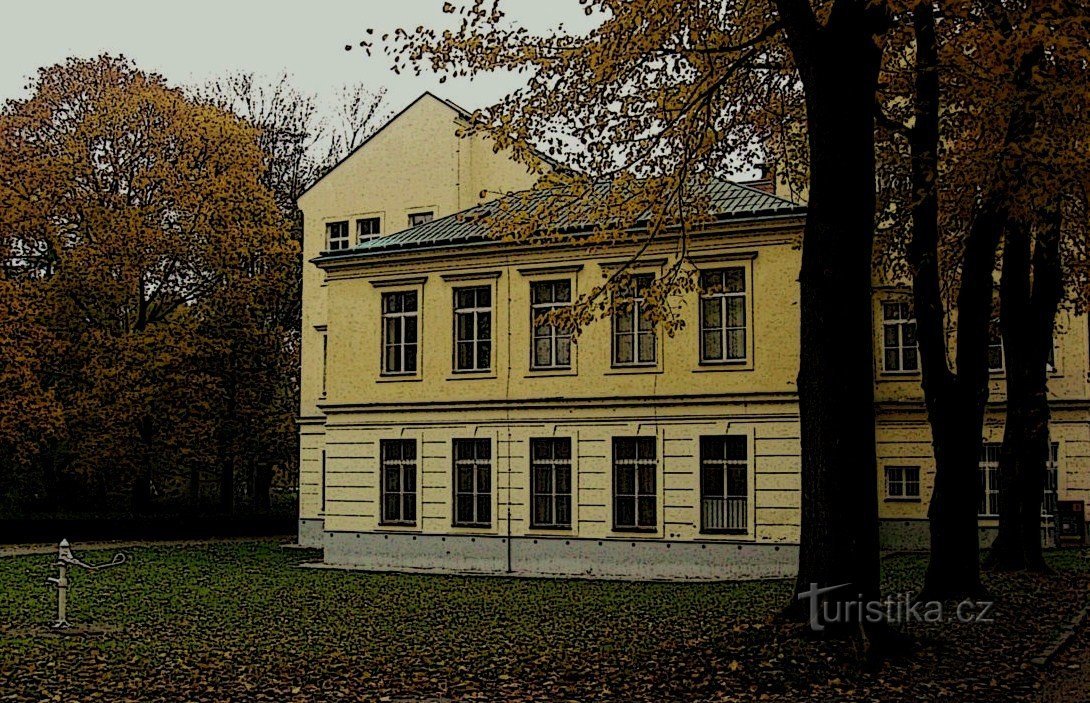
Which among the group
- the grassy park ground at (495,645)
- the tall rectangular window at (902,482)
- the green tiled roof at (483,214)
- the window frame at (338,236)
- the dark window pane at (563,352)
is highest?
the window frame at (338,236)

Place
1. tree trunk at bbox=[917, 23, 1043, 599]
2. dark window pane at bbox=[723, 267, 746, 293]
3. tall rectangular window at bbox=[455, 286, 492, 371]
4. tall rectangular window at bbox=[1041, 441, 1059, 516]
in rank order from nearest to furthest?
→ tree trunk at bbox=[917, 23, 1043, 599] < dark window pane at bbox=[723, 267, 746, 293] < tall rectangular window at bbox=[455, 286, 492, 371] < tall rectangular window at bbox=[1041, 441, 1059, 516]

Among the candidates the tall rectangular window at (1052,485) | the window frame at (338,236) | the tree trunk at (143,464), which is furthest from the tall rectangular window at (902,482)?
the tree trunk at (143,464)

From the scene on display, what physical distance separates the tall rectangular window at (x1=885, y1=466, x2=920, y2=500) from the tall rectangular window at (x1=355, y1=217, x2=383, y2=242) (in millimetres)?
16196

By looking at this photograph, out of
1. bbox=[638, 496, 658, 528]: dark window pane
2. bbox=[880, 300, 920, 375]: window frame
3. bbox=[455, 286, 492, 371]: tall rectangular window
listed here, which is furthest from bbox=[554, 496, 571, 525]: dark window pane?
bbox=[880, 300, 920, 375]: window frame

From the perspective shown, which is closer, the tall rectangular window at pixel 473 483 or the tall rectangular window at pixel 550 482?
the tall rectangular window at pixel 550 482

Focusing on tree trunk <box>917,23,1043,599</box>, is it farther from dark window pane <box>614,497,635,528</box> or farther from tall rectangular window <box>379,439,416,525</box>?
tall rectangular window <box>379,439,416,525</box>

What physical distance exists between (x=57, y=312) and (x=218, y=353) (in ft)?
18.1

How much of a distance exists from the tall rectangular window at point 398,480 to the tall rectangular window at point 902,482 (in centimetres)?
1145

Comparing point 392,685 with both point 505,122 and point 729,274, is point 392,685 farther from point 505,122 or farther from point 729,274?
point 729,274

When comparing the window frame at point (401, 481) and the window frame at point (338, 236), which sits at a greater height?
the window frame at point (338, 236)

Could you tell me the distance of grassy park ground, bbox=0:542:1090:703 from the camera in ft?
36.3

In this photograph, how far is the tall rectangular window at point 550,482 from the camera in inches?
1136

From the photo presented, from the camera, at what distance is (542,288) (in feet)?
96.4

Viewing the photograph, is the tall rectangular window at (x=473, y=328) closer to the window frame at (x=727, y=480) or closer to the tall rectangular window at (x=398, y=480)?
the tall rectangular window at (x=398, y=480)
